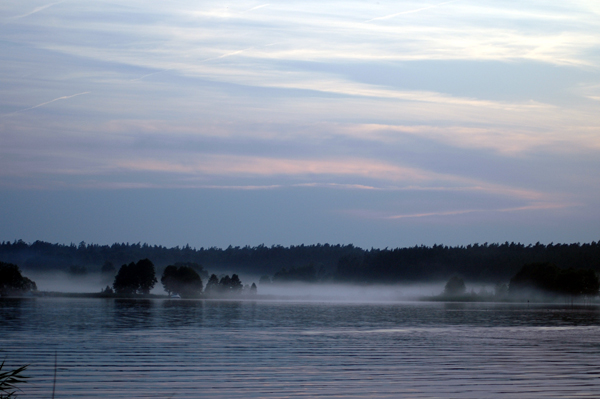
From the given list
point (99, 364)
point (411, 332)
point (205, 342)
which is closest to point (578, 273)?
point (411, 332)

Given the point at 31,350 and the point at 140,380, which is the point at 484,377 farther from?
the point at 31,350

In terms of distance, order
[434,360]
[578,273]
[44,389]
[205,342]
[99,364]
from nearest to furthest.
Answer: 1. [44,389]
2. [99,364]
3. [434,360]
4. [205,342]
5. [578,273]

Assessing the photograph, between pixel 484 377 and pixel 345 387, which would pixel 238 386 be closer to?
pixel 345 387

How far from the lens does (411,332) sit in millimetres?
61094

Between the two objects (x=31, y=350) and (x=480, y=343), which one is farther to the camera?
(x=480, y=343)

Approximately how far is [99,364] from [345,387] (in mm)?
13429

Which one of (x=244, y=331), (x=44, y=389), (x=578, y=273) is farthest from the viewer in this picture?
(x=578, y=273)

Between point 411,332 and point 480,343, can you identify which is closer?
point 480,343

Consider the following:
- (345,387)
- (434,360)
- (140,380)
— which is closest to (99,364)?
(140,380)

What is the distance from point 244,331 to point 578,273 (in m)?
157

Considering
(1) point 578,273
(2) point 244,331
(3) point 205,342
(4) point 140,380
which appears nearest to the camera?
(4) point 140,380

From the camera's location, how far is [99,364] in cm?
3394

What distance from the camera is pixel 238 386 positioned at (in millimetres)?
27406

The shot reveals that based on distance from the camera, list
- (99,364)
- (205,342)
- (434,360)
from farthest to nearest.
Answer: (205,342) → (434,360) → (99,364)
